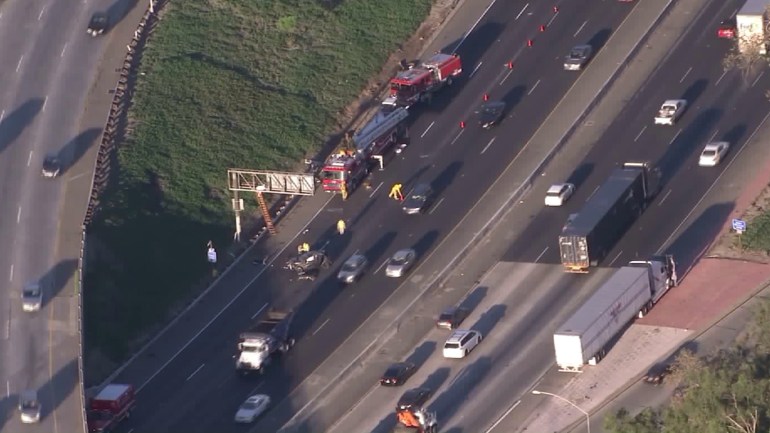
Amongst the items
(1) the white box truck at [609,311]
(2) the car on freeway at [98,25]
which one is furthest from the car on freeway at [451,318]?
(2) the car on freeway at [98,25]

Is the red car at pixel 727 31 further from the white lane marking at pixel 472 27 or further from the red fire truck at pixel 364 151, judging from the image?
the red fire truck at pixel 364 151

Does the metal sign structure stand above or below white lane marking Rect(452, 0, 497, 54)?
below

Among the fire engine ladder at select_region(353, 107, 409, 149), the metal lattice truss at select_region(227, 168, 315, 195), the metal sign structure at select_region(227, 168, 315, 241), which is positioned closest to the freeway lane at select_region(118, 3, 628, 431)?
the fire engine ladder at select_region(353, 107, 409, 149)

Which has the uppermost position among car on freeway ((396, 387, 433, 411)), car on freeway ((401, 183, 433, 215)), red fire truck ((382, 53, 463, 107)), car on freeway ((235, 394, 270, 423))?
red fire truck ((382, 53, 463, 107))

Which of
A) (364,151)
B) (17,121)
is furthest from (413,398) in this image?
(17,121)

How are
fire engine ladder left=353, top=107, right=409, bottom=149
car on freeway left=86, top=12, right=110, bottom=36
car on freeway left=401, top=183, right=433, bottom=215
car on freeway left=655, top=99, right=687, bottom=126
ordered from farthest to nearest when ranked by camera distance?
car on freeway left=86, top=12, right=110, bottom=36
car on freeway left=655, top=99, right=687, bottom=126
fire engine ladder left=353, top=107, right=409, bottom=149
car on freeway left=401, top=183, right=433, bottom=215

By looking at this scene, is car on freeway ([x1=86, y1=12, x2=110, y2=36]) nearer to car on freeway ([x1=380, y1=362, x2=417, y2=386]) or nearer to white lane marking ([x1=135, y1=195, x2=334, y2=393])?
white lane marking ([x1=135, y1=195, x2=334, y2=393])
